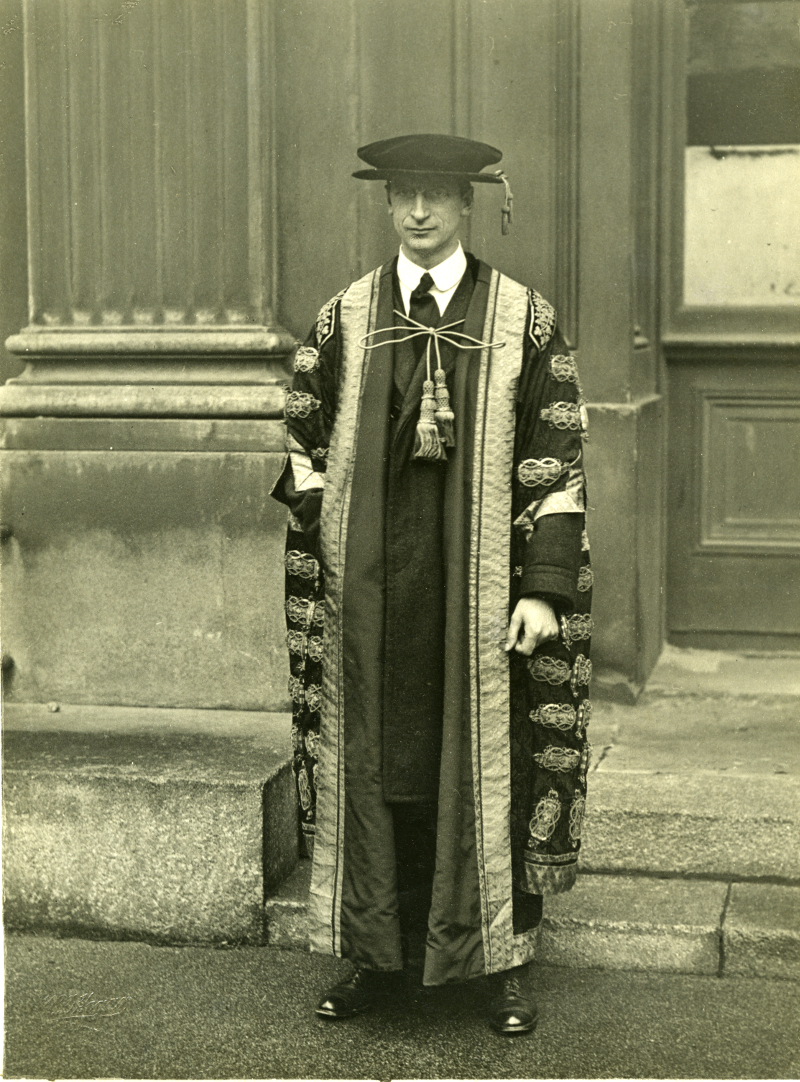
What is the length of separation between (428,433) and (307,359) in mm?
402

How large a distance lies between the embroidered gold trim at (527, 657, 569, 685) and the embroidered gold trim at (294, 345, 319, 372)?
86 centimetres

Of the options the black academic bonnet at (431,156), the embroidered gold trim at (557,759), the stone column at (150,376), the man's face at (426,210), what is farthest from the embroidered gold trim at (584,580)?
the stone column at (150,376)

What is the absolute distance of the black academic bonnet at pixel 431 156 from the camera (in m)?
3.35

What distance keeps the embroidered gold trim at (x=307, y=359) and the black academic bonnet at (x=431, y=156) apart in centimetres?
45

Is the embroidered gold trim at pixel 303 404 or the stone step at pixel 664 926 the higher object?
the embroidered gold trim at pixel 303 404

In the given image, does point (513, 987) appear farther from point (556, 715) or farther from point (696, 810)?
point (696, 810)

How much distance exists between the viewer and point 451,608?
3447 mm

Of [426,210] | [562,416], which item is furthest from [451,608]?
[426,210]

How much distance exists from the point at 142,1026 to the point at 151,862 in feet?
2.00

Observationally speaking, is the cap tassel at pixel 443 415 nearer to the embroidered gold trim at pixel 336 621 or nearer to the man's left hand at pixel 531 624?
the embroidered gold trim at pixel 336 621

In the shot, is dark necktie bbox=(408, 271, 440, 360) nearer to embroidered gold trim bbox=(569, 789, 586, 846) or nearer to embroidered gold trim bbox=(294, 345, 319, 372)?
embroidered gold trim bbox=(294, 345, 319, 372)

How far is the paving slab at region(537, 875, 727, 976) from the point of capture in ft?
12.7

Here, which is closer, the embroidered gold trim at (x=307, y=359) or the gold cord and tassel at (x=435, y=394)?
the gold cord and tassel at (x=435, y=394)
